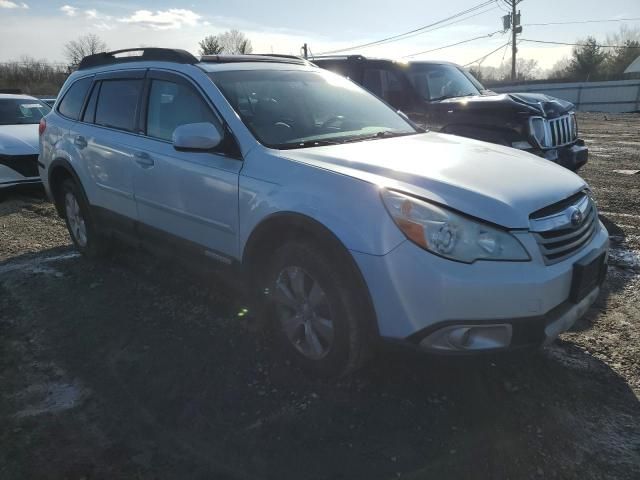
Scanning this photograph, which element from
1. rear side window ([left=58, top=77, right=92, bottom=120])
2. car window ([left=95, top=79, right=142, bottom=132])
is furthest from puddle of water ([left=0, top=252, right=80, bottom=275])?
car window ([left=95, top=79, right=142, bottom=132])

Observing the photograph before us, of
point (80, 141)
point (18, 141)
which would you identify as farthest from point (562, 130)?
point (18, 141)

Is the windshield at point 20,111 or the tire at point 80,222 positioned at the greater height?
the windshield at point 20,111

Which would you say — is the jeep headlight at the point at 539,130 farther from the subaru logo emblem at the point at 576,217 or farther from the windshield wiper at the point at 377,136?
the subaru logo emblem at the point at 576,217

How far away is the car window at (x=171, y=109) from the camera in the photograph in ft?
11.9

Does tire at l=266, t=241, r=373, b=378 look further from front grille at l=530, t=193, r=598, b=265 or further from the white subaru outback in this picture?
front grille at l=530, t=193, r=598, b=265

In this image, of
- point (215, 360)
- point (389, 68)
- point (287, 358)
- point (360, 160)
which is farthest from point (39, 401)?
point (389, 68)

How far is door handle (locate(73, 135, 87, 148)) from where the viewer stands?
4.86 meters

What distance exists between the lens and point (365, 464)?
2398mm

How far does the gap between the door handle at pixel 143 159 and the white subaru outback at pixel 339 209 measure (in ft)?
0.05

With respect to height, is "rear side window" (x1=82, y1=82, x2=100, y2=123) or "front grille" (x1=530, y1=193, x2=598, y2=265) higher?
"rear side window" (x1=82, y1=82, x2=100, y2=123)

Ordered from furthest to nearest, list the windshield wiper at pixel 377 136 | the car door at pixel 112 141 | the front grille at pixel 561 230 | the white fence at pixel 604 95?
the white fence at pixel 604 95 < the car door at pixel 112 141 < the windshield wiper at pixel 377 136 < the front grille at pixel 561 230

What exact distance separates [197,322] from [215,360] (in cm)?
62

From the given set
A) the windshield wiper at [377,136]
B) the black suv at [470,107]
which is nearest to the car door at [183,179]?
the windshield wiper at [377,136]

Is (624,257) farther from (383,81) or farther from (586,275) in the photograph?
(383,81)
